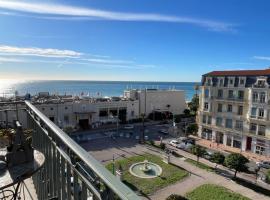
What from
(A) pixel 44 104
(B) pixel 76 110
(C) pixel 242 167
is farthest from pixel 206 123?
(A) pixel 44 104

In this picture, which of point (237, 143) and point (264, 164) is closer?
point (264, 164)

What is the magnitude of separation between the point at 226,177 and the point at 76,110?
2637 cm

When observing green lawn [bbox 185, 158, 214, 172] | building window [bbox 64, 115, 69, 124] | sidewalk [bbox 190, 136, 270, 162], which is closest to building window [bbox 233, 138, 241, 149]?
sidewalk [bbox 190, 136, 270, 162]

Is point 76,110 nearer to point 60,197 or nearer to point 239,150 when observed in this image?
point 239,150

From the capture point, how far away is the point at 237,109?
3203cm

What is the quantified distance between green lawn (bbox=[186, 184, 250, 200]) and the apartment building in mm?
13395

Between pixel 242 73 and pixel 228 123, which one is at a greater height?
pixel 242 73

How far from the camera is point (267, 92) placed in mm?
28031

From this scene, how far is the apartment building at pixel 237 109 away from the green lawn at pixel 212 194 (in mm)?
13395

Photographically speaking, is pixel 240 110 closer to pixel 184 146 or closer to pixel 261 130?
pixel 261 130

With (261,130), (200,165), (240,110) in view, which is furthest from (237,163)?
(240,110)

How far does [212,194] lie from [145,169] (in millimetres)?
6639

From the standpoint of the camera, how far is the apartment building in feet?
95.3

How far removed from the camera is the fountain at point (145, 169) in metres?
22.0
